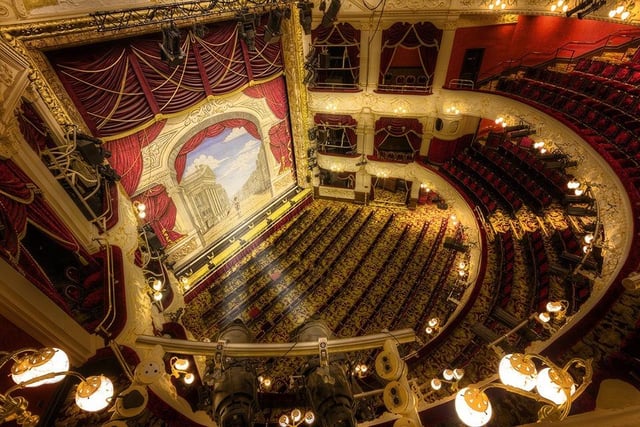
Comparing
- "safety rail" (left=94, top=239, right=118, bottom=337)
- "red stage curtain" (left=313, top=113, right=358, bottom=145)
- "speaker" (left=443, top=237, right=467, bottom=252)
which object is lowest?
"speaker" (left=443, top=237, right=467, bottom=252)

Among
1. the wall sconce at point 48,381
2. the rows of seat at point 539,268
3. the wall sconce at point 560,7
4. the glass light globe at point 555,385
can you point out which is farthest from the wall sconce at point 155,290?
the wall sconce at point 560,7

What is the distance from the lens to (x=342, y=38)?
8766mm

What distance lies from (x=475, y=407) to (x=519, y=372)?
39cm

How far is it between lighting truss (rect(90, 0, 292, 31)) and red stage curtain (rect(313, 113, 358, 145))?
3.90 meters

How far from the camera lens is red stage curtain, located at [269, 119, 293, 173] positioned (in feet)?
32.2

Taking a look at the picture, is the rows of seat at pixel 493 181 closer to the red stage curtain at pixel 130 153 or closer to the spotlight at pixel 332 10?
the spotlight at pixel 332 10

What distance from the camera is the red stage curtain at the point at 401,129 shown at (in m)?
9.93

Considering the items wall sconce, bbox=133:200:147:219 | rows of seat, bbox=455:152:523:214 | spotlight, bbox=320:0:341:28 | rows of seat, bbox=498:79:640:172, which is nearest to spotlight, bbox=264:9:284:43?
spotlight, bbox=320:0:341:28

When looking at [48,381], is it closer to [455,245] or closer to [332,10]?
[332,10]

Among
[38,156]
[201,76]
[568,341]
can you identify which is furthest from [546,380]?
[201,76]

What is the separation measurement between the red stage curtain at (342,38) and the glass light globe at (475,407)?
30.7 feet

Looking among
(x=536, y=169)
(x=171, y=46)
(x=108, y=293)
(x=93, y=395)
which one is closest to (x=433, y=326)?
(x=536, y=169)

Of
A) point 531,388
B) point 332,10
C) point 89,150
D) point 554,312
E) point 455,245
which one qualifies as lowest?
point 455,245

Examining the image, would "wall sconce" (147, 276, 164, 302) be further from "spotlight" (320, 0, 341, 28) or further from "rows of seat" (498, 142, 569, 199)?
"rows of seat" (498, 142, 569, 199)
